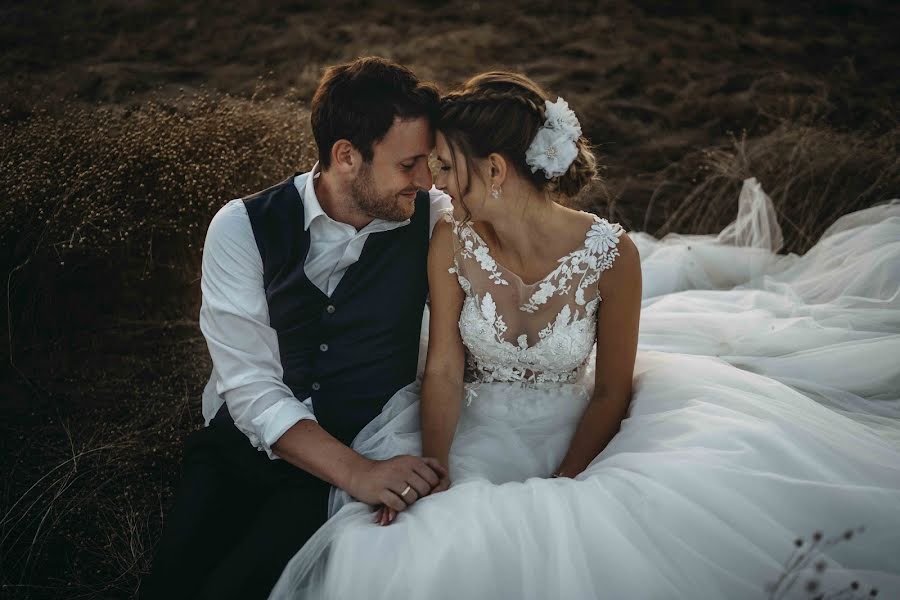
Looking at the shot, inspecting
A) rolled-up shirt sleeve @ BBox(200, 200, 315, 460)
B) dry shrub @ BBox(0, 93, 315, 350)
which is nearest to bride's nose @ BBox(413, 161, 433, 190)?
rolled-up shirt sleeve @ BBox(200, 200, 315, 460)

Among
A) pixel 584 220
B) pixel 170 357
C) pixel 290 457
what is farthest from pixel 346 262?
pixel 170 357

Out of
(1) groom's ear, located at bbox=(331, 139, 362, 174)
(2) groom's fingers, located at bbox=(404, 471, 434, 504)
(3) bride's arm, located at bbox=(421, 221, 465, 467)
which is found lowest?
(2) groom's fingers, located at bbox=(404, 471, 434, 504)

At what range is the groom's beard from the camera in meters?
2.65

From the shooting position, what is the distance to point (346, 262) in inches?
104

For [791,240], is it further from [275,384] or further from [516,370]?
[275,384]

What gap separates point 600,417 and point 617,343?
0.26 m

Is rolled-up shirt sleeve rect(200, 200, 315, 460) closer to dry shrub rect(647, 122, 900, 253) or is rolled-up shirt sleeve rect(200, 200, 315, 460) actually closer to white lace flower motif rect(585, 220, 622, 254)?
→ white lace flower motif rect(585, 220, 622, 254)

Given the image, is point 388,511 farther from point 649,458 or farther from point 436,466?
point 649,458

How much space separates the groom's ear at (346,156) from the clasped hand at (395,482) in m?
1.06

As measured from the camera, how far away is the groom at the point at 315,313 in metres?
2.36

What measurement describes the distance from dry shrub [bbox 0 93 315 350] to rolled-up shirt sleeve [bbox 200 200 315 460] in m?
1.42

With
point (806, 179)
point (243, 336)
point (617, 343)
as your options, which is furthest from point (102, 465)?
point (806, 179)

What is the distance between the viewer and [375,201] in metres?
2.66

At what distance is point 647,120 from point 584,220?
177 inches
